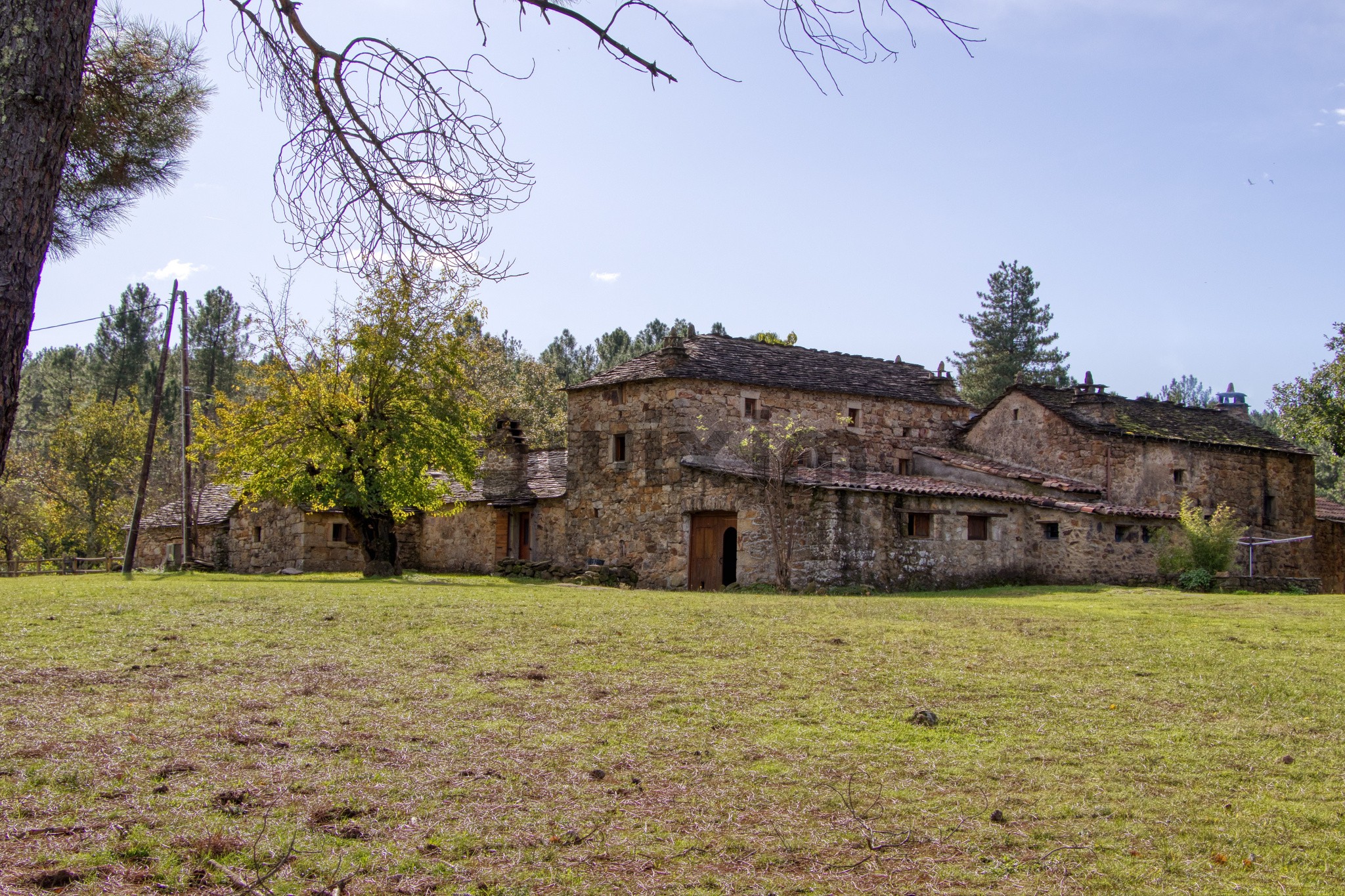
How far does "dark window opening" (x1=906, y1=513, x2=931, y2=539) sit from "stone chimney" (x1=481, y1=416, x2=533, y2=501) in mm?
13802

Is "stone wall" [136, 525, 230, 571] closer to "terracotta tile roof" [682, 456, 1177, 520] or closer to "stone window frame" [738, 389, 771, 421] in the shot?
"terracotta tile roof" [682, 456, 1177, 520]

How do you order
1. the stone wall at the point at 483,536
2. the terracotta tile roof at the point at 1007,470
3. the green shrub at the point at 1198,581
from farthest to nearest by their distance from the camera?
the stone wall at the point at 483,536
the terracotta tile roof at the point at 1007,470
the green shrub at the point at 1198,581

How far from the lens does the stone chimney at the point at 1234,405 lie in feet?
131

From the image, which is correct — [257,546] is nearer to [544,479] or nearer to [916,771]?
[544,479]

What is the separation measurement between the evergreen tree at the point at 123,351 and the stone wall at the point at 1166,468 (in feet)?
176

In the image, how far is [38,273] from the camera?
399 cm

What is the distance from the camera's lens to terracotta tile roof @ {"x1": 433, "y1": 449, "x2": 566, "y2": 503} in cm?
3381

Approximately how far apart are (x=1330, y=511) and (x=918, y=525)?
20.7 meters

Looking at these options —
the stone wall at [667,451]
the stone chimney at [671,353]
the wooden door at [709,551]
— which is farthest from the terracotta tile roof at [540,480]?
the wooden door at [709,551]

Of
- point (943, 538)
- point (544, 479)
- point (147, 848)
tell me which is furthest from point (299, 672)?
point (544, 479)

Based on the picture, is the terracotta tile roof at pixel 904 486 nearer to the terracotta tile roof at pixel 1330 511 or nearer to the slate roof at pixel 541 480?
the slate roof at pixel 541 480

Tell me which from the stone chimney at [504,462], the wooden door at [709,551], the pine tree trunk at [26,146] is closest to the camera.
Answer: the pine tree trunk at [26,146]

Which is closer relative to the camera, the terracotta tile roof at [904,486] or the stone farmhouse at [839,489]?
the terracotta tile roof at [904,486]

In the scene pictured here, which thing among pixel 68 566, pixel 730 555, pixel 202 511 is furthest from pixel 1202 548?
pixel 68 566
